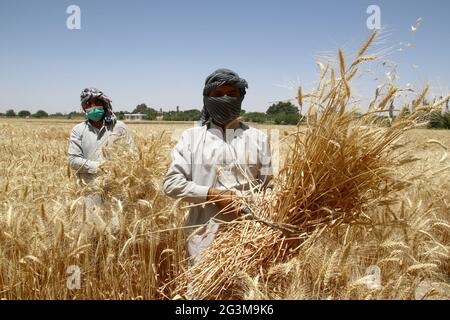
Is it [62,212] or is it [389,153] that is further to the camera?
[62,212]

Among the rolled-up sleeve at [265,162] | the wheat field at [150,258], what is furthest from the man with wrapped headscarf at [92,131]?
the rolled-up sleeve at [265,162]

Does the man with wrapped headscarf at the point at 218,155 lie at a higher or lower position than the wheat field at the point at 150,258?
higher

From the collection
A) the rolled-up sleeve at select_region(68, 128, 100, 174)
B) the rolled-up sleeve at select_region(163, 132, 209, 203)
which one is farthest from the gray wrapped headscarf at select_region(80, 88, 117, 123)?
the rolled-up sleeve at select_region(163, 132, 209, 203)

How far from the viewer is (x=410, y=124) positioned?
4.03ft

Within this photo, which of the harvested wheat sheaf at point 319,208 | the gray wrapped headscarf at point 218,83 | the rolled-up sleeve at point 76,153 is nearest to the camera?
the harvested wheat sheaf at point 319,208

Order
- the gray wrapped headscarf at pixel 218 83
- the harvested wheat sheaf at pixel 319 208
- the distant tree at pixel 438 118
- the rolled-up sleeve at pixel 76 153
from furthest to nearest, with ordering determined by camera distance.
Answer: the rolled-up sleeve at pixel 76 153 < the gray wrapped headscarf at pixel 218 83 < the distant tree at pixel 438 118 < the harvested wheat sheaf at pixel 319 208

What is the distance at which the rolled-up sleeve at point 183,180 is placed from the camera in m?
1.48

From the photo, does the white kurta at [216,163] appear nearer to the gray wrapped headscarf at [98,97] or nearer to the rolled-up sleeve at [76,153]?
the rolled-up sleeve at [76,153]

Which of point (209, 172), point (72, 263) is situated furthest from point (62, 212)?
point (209, 172)

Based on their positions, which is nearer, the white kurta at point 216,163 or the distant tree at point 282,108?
the distant tree at point 282,108

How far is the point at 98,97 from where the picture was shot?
2.93m

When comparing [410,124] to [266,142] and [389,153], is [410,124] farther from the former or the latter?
[266,142]
